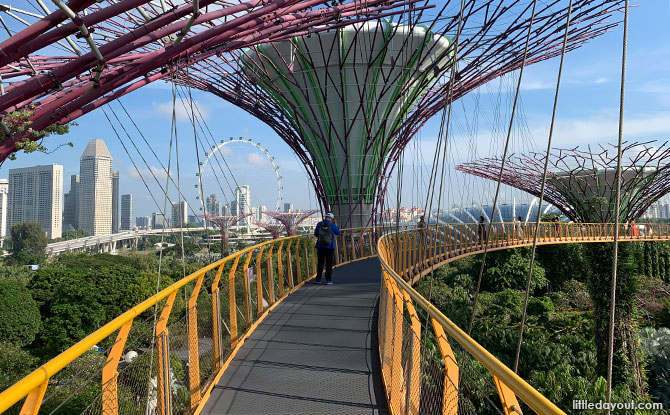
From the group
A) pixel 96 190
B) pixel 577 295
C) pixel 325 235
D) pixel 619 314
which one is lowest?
pixel 577 295

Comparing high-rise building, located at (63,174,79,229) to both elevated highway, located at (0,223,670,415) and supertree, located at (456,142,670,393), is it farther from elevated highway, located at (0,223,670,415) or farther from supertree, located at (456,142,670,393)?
elevated highway, located at (0,223,670,415)

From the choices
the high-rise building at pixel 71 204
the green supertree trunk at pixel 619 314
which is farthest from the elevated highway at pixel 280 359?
the high-rise building at pixel 71 204

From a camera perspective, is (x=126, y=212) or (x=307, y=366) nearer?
(x=307, y=366)

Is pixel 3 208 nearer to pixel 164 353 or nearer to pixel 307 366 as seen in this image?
pixel 307 366

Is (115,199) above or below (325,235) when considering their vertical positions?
above

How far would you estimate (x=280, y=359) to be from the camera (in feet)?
15.9

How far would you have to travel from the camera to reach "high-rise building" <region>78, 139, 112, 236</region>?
118 meters

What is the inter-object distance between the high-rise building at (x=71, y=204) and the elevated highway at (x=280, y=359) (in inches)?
5895

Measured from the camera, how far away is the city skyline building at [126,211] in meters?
184

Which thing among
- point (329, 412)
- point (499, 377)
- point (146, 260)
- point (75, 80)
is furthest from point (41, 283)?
point (499, 377)

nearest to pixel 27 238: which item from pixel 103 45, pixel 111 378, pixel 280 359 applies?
pixel 103 45


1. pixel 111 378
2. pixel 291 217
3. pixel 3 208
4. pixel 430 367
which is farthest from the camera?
pixel 3 208

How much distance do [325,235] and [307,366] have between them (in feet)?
14.3

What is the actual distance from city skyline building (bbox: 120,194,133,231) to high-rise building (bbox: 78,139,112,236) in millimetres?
46506
